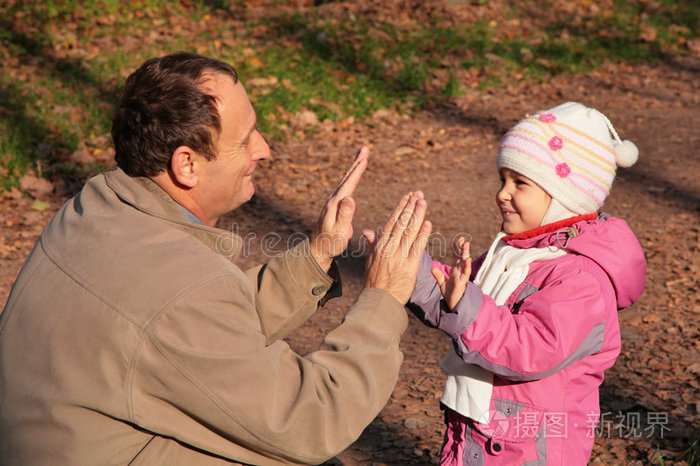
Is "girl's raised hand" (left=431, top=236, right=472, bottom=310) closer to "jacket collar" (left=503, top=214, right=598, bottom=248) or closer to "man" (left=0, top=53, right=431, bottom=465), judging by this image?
"man" (left=0, top=53, right=431, bottom=465)

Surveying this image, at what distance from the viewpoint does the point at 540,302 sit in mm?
2818

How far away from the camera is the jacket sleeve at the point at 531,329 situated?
2.75 m

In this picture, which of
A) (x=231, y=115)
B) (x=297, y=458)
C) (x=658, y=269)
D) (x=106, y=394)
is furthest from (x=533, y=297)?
(x=658, y=269)

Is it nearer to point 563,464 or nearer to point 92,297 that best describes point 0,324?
point 92,297

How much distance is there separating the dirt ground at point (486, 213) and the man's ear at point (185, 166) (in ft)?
7.40

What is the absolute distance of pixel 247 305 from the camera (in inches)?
92.0

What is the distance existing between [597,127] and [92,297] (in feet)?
6.96

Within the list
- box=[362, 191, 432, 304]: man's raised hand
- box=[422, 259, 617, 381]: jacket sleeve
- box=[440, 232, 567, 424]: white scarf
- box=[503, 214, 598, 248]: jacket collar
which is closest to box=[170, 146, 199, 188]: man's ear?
box=[362, 191, 432, 304]: man's raised hand

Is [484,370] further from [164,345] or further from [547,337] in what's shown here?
[164,345]

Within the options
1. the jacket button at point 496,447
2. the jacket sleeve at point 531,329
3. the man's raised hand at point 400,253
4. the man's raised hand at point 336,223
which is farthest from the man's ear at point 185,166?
the jacket button at point 496,447

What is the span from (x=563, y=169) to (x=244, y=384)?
1618 mm

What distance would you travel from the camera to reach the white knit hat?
3.05 metres

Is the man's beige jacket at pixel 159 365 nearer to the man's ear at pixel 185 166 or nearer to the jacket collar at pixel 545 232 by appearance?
the man's ear at pixel 185 166

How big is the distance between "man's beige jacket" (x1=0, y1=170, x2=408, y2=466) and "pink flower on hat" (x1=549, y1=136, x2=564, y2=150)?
1117mm
